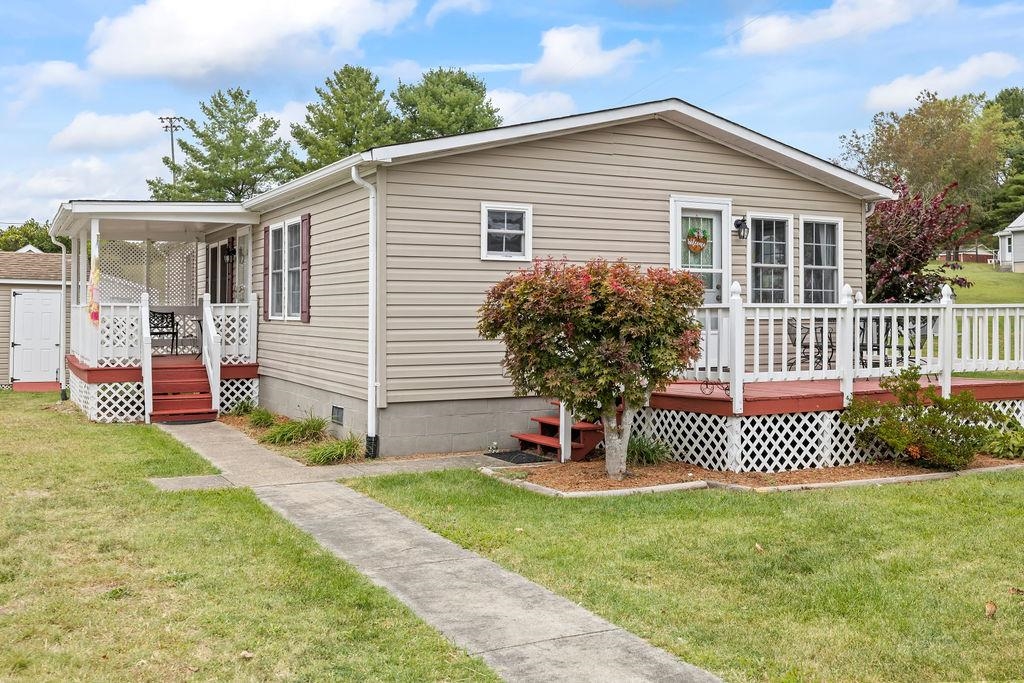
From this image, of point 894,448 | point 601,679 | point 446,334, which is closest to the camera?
point 601,679

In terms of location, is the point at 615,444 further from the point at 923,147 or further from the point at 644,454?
the point at 923,147

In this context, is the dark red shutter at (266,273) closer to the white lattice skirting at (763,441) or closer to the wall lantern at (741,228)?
the wall lantern at (741,228)

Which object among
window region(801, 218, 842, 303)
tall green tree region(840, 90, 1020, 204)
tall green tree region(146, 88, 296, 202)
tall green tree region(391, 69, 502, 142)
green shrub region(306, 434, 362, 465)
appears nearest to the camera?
green shrub region(306, 434, 362, 465)

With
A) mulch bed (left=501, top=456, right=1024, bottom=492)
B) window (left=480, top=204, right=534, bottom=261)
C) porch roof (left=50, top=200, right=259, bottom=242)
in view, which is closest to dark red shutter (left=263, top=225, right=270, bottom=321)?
porch roof (left=50, top=200, right=259, bottom=242)

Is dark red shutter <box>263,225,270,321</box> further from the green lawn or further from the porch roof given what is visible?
the green lawn

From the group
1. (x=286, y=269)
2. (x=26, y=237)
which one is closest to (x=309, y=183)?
(x=286, y=269)

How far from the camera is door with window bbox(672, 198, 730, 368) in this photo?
1153cm

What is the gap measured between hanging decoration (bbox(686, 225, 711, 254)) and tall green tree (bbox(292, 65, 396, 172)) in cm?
2976

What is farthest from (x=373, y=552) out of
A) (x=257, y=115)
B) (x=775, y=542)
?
(x=257, y=115)

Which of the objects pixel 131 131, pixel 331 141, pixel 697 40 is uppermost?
pixel 131 131

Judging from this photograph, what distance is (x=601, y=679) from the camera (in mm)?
3885

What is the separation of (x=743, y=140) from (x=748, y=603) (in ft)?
25.7

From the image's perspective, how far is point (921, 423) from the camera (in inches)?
334

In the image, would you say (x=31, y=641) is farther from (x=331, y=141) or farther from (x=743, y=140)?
(x=331, y=141)
